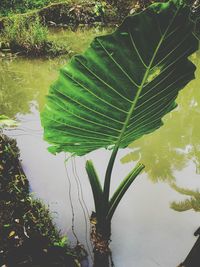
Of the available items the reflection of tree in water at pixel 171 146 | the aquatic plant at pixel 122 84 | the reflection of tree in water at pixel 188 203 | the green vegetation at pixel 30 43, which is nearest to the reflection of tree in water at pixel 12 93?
the green vegetation at pixel 30 43

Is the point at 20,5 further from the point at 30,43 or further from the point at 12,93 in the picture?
the point at 12,93

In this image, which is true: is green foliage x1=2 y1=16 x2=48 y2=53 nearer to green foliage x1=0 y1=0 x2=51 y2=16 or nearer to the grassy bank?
green foliage x1=0 y1=0 x2=51 y2=16

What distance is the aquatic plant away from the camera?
1098 millimetres

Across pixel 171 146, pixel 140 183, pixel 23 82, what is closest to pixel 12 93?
pixel 23 82

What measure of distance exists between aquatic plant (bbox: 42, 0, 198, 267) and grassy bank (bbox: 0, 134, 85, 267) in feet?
1.32

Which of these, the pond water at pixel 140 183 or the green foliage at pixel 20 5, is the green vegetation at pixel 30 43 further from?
the green foliage at pixel 20 5

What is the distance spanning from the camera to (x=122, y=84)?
1321mm

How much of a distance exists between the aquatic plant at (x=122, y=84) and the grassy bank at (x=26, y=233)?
40 centimetres

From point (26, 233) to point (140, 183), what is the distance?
1.15m

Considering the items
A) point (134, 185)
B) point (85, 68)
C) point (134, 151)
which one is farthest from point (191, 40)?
point (134, 151)

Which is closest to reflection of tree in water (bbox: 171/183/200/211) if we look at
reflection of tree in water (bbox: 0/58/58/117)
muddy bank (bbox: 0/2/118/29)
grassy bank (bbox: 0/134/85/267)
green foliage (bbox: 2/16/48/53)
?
grassy bank (bbox: 0/134/85/267)

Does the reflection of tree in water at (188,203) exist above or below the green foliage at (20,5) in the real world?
above

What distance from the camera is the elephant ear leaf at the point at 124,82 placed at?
43.2 inches

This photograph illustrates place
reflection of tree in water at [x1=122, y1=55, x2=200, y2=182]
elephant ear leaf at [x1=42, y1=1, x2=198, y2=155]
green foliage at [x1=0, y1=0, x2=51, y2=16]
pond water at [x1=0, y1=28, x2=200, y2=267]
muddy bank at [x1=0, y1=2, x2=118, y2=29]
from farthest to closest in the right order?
green foliage at [x1=0, y1=0, x2=51, y2=16]
muddy bank at [x1=0, y1=2, x2=118, y2=29]
reflection of tree in water at [x1=122, y1=55, x2=200, y2=182]
pond water at [x1=0, y1=28, x2=200, y2=267]
elephant ear leaf at [x1=42, y1=1, x2=198, y2=155]
